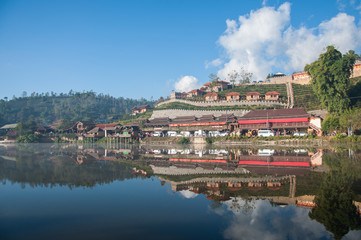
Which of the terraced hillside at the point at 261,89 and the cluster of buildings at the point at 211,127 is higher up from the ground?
the terraced hillside at the point at 261,89

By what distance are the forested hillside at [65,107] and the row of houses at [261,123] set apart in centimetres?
6870

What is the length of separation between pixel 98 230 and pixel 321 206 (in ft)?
22.3

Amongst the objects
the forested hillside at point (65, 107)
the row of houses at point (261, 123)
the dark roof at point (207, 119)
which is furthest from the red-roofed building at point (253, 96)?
the forested hillside at point (65, 107)

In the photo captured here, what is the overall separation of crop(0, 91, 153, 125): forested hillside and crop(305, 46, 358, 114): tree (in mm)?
89126

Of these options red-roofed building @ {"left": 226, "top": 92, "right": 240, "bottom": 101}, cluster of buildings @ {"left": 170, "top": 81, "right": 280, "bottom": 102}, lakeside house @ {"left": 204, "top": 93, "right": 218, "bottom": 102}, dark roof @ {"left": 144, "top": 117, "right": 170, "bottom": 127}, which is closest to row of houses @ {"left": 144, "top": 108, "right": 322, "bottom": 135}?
dark roof @ {"left": 144, "top": 117, "right": 170, "bottom": 127}

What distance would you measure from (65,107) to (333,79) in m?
132

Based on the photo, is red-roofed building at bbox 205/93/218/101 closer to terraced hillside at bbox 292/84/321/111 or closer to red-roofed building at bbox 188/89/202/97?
red-roofed building at bbox 188/89/202/97

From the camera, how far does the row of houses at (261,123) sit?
141ft

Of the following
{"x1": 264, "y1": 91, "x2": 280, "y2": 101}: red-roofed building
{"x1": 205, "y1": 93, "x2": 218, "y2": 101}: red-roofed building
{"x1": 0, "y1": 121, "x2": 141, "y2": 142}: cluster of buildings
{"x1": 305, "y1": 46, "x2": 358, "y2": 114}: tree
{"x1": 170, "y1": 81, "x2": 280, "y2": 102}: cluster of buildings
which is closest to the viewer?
{"x1": 305, "y1": 46, "x2": 358, "y2": 114}: tree

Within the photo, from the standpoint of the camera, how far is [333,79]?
4294cm

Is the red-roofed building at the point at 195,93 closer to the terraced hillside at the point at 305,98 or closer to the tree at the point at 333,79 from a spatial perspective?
the terraced hillside at the point at 305,98

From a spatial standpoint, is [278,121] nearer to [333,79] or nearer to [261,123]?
[261,123]

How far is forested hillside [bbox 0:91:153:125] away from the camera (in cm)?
12351

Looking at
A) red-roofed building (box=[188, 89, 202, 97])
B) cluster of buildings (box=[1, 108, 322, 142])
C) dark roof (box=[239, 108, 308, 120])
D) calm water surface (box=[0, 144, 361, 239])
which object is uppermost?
red-roofed building (box=[188, 89, 202, 97])
